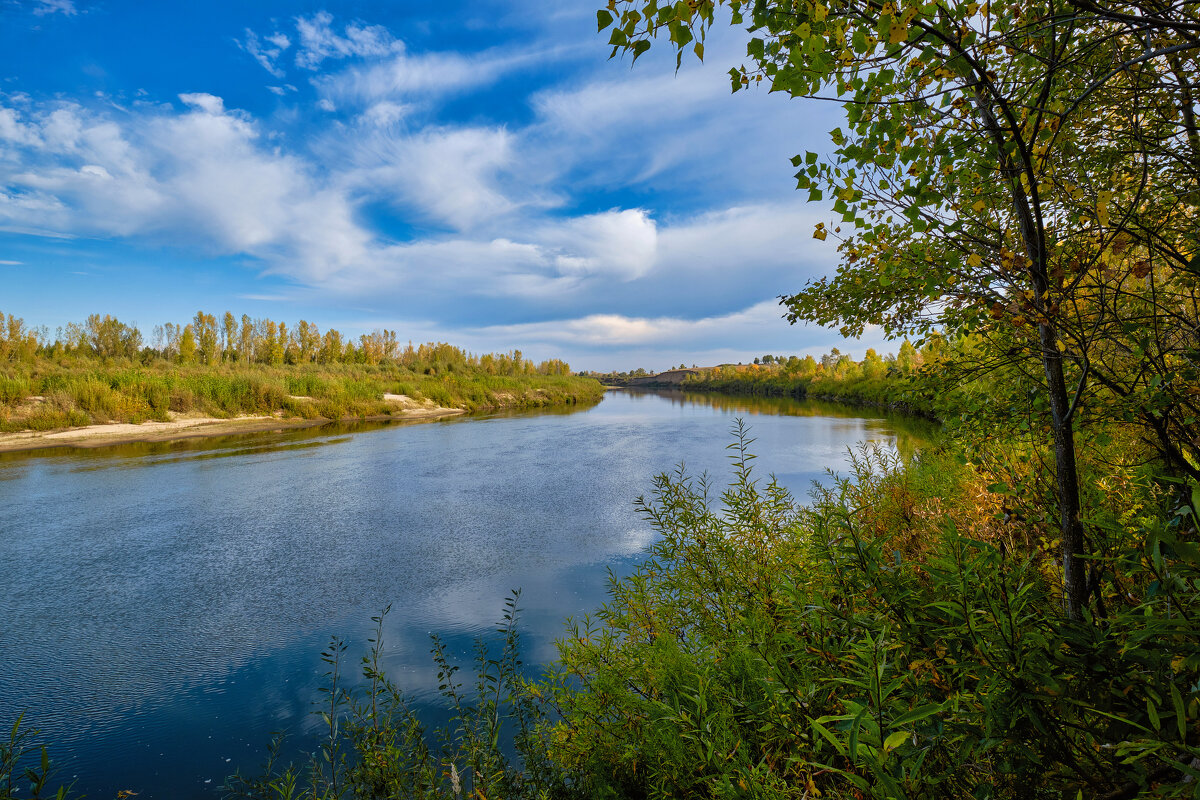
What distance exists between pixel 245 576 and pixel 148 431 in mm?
→ 16096

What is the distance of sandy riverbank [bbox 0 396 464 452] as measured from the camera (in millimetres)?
15516

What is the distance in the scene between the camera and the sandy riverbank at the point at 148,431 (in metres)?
15.5

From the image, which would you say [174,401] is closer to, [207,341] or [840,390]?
[207,341]

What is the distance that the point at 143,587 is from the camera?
254 inches

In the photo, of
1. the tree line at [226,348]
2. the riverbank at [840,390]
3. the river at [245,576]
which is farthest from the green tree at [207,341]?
the riverbank at [840,390]

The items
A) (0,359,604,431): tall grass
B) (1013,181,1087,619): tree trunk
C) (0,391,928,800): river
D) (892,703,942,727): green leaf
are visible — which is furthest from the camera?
(0,359,604,431): tall grass

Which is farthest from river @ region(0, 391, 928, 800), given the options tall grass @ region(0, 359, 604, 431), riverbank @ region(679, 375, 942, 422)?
riverbank @ region(679, 375, 942, 422)

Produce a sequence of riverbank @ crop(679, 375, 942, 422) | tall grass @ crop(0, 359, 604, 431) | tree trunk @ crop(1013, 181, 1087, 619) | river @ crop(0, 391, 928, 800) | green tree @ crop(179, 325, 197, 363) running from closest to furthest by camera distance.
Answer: tree trunk @ crop(1013, 181, 1087, 619) → river @ crop(0, 391, 928, 800) → riverbank @ crop(679, 375, 942, 422) → tall grass @ crop(0, 359, 604, 431) → green tree @ crop(179, 325, 197, 363)

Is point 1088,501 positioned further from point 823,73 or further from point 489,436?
point 489,436

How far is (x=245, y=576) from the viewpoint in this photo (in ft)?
22.3

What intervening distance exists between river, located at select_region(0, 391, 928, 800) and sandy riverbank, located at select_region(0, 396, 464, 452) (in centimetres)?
147

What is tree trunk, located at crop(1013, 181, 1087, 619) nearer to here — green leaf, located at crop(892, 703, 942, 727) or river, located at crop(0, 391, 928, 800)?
green leaf, located at crop(892, 703, 942, 727)

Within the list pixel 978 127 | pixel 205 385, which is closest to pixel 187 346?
pixel 205 385

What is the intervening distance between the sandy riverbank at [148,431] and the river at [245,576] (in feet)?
4.81
